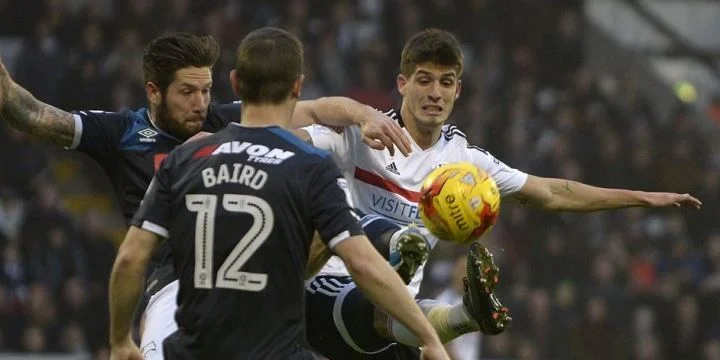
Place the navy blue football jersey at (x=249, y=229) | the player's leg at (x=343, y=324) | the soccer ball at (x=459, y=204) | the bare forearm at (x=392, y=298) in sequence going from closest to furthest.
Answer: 1. the bare forearm at (x=392, y=298)
2. the navy blue football jersey at (x=249, y=229)
3. the soccer ball at (x=459, y=204)
4. the player's leg at (x=343, y=324)

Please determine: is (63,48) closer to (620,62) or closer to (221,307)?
(620,62)

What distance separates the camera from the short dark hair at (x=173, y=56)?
7055mm

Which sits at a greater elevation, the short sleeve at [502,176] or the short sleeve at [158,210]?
the short sleeve at [158,210]

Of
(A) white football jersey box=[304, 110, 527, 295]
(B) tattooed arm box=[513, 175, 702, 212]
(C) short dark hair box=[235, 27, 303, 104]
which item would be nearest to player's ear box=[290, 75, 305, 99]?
(C) short dark hair box=[235, 27, 303, 104]

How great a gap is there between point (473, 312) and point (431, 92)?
1202mm

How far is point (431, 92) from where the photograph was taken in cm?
728

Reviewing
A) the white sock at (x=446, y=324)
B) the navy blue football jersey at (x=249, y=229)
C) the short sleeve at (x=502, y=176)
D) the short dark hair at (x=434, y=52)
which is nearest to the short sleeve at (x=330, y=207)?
the navy blue football jersey at (x=249, y=229)

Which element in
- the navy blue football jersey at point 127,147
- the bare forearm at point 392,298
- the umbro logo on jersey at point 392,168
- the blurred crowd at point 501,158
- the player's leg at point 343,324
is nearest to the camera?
the bare forearm at point 392,298

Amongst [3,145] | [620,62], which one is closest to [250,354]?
[3,145]

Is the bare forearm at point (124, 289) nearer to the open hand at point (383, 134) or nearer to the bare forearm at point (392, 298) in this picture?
the bare forearm at point (392, 298)

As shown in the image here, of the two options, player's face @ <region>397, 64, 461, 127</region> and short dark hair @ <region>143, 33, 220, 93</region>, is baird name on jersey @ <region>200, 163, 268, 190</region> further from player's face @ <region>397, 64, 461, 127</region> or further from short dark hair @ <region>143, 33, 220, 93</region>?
player's face @ <region>397, 64, 461, 127</region>

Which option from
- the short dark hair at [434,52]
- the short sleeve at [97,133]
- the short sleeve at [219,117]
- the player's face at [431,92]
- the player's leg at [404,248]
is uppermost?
the short dark hair at [434,52]

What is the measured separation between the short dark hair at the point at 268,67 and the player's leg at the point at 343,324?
1.73 meters

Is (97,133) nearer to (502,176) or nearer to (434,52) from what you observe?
(434,52)
